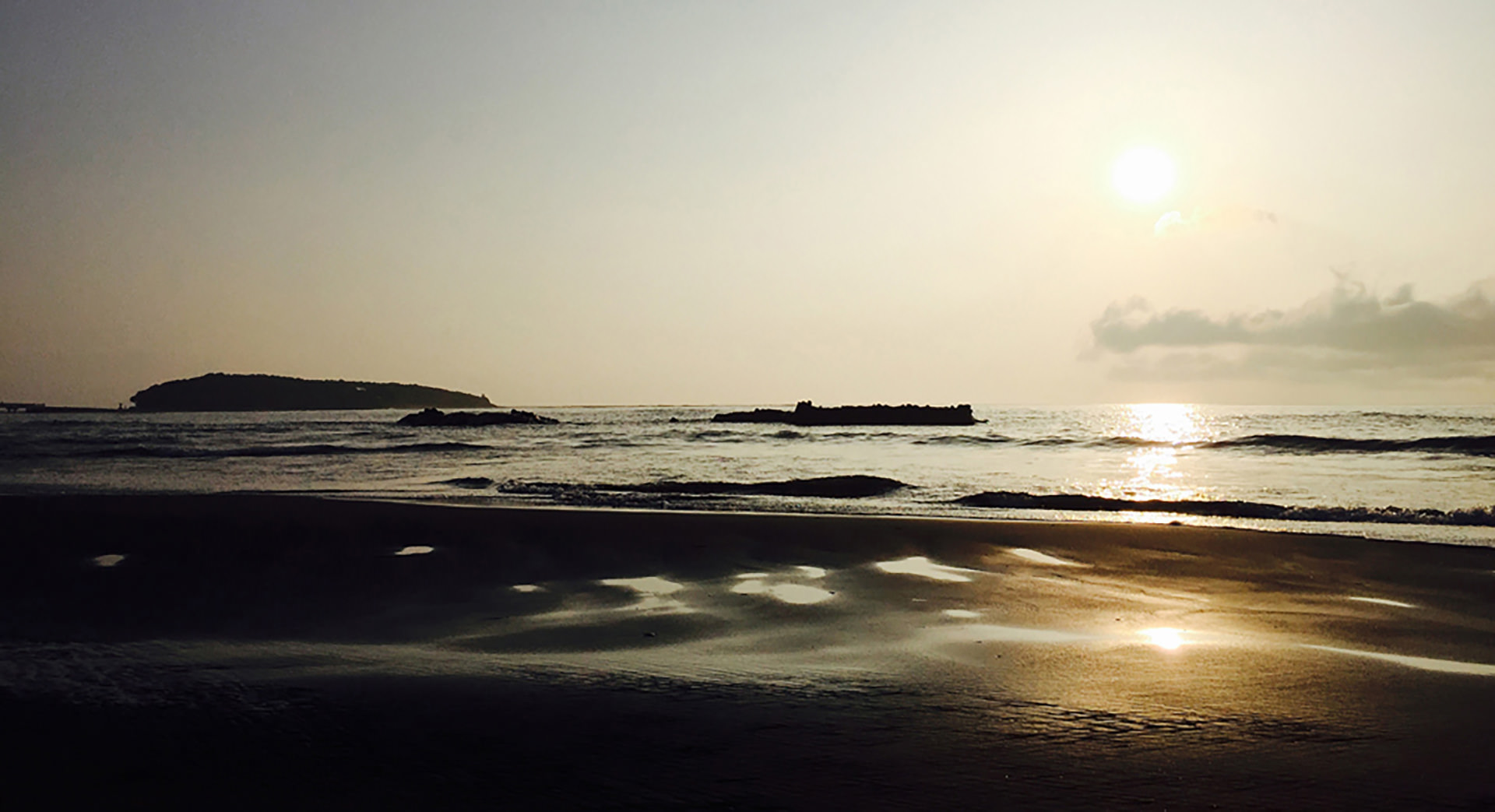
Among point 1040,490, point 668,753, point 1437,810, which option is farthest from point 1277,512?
point 668,753

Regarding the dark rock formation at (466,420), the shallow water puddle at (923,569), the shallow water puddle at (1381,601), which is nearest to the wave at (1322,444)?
the shallow water puddle at (1381,601)

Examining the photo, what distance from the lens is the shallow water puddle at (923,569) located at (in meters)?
10.0

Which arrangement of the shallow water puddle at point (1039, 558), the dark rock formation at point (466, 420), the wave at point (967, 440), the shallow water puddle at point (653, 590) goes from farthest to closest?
the dark rock formation at point (466, 420)
the wave at point (967, 440)
the shallow water puddle at point (1039, 558)
the shallow water puddle at point (653, 590)

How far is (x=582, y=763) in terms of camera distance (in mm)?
3758

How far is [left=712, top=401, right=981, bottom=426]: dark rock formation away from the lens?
93.2 metres

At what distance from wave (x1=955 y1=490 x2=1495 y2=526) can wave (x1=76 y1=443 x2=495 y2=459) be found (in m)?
31.6

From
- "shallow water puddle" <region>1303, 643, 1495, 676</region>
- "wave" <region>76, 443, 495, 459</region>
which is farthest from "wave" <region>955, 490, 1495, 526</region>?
"wave" <region>76, 443, 495, 459</region>

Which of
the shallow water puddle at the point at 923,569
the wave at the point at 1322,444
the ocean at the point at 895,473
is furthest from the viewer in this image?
the wave at the point at 1322,444

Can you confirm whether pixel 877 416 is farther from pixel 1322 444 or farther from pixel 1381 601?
pixel 1381 601

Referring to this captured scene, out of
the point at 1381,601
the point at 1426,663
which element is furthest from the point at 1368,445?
the point at 1426,663

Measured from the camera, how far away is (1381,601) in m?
8.91

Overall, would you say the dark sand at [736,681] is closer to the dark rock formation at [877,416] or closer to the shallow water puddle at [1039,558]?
the shallow water puddle at [1039,558]

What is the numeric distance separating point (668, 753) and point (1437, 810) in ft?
9.81

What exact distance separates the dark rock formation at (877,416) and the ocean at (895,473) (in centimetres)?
3539
